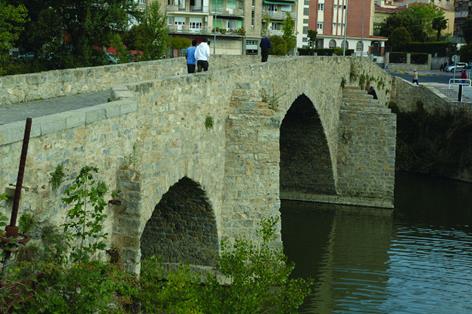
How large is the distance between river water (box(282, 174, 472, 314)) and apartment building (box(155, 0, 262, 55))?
130 ft

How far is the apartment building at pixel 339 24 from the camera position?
102 meters

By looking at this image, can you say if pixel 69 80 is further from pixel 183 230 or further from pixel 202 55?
pixel 202 55

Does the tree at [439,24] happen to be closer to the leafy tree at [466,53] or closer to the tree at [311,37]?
the tree at [311,37]

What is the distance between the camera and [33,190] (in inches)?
446

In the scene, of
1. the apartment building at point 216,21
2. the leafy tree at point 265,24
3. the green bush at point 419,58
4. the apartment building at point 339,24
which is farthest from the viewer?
the apartment building at point 339,24

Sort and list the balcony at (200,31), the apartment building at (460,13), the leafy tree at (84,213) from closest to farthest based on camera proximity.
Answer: the leafy tree at (84,213)
the balcony at (200,31)
the apartment building at (460,13)

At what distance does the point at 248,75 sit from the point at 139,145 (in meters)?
7.54

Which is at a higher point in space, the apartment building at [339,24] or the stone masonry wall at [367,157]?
the apartment building at [339,24]

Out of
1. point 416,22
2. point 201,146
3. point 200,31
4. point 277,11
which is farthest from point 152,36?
point 416,22

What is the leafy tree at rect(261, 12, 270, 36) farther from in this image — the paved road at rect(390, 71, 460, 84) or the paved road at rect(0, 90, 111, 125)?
the paved road at rect(0, 90, 111, 125)

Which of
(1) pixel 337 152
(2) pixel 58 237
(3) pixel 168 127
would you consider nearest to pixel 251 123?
(3) pixel 168 127

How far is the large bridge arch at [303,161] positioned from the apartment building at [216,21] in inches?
1603

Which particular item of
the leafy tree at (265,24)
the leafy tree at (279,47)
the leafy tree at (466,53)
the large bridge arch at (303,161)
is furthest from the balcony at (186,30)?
the large bridge arch at (303,161)

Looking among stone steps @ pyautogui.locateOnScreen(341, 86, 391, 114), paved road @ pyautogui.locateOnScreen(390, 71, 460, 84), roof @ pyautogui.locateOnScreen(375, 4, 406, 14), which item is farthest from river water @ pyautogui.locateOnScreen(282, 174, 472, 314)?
roof @ pyautogui.locateOnScreen(375, 4, 406, 14)
